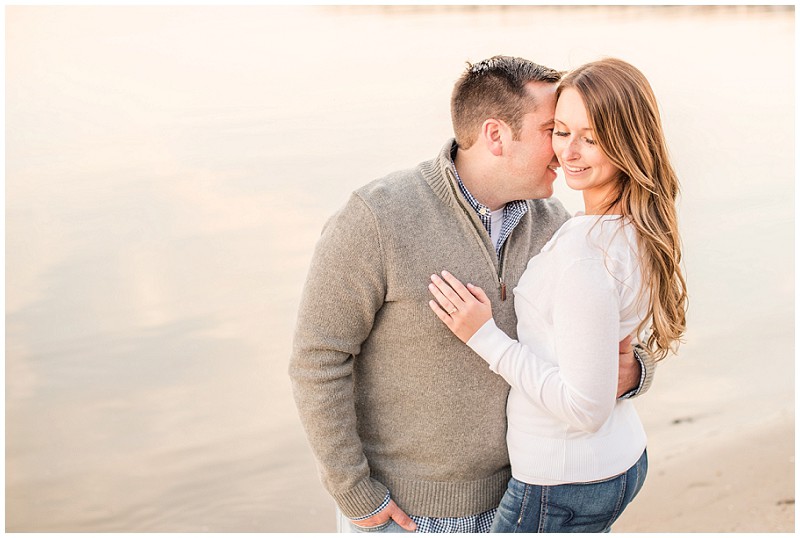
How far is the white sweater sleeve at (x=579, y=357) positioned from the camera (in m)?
1.82

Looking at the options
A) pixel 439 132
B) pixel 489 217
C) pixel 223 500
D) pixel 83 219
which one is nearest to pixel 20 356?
pixel 83 219

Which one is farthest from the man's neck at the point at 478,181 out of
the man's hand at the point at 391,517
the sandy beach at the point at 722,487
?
the sandy beach at the point at 722,487

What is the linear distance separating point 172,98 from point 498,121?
531 centimetres

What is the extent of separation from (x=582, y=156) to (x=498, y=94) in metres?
0.28

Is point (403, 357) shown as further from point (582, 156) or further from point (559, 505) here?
point (582, 156)

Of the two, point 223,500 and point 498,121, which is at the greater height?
point 498,121

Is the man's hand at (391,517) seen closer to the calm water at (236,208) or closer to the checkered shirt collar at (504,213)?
the checkered shirt collar at (504,213)

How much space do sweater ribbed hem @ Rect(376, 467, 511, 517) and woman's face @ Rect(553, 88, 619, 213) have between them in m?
0.71

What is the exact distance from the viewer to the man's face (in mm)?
2074

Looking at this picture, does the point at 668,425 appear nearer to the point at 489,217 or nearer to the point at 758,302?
the point at 758,302

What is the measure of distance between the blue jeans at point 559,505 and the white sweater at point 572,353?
24 mm

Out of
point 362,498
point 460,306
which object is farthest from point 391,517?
point 460,306

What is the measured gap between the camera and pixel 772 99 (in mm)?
7652

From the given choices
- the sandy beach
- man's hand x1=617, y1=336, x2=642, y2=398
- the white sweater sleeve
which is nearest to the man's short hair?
the white sweater sleeve
